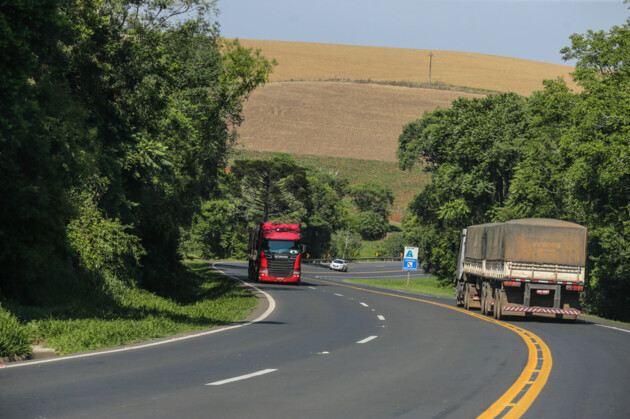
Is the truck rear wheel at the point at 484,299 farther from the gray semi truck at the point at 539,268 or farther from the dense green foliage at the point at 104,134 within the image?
the dense green foliage at the point at 104,134

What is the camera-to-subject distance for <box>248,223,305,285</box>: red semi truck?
154 ft

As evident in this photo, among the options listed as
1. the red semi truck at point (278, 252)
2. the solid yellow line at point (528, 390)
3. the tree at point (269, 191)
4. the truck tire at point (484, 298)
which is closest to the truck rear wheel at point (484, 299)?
the truck tire at point (484, 298)

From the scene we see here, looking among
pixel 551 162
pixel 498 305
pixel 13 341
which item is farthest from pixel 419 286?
pixel 13 341

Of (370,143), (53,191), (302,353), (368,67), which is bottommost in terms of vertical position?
(302,353)

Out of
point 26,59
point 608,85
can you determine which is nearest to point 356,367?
point 26,59

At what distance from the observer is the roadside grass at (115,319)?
14.2 m

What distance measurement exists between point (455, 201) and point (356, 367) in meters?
46.5

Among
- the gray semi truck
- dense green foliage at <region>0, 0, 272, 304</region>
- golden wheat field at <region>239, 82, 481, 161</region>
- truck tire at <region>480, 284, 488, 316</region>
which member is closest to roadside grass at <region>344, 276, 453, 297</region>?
dense green foliage at <region>0, 0, 272, 304</region>

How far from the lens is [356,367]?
12.7m

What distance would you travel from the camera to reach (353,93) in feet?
517

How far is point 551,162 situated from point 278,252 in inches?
646

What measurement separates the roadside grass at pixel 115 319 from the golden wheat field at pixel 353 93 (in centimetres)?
11111

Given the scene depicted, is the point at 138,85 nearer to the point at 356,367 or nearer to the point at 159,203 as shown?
the point at 159,203

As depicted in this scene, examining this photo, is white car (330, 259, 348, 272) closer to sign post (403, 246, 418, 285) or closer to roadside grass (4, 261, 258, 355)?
sign post (403, 246, 418, 285)
